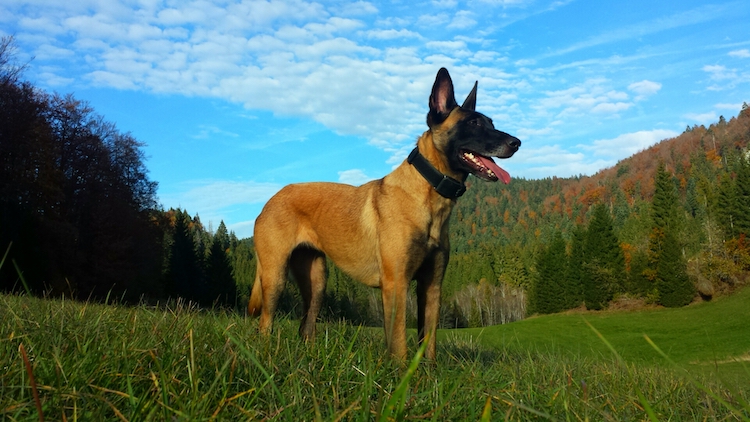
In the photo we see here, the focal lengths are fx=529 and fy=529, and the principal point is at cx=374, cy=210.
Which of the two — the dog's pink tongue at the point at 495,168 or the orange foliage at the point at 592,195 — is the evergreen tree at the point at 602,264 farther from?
the orange foliage at the point at 592,195

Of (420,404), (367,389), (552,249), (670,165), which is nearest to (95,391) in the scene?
(367,389)

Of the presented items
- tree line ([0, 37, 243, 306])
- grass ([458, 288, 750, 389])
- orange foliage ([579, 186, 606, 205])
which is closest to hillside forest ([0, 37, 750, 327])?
tree line ([0, 37, 243, 306])

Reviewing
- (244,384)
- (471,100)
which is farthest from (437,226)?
(244,384)

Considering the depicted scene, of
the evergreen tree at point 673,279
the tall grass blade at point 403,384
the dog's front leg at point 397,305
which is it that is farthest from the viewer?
the evergreen tree at point 673,279

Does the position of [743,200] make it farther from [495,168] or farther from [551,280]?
[495,168]

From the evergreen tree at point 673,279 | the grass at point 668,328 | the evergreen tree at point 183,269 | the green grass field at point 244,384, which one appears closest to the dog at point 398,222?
the green grass field at point 244,384

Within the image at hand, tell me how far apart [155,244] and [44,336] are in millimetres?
44060

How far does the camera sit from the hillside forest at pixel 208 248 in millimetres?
27203

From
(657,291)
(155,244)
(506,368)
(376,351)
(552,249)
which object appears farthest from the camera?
(552,249)

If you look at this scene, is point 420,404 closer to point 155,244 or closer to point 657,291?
point 155,244

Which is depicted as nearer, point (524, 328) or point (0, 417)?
point (0, 417)

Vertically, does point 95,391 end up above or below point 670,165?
below

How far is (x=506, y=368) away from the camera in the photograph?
13.0 ft

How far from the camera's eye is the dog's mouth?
469 cm
